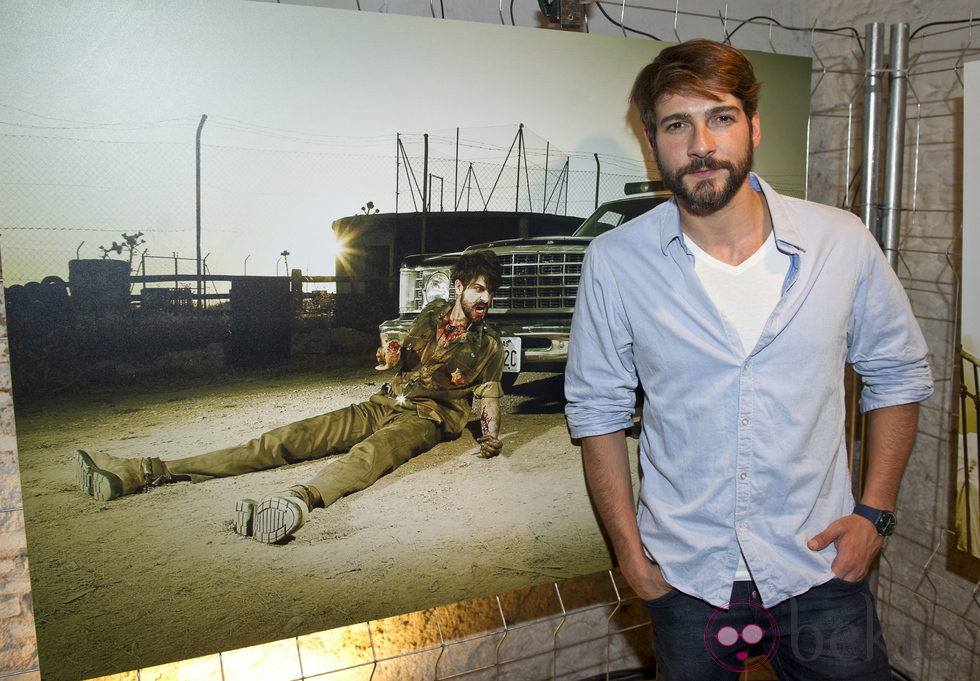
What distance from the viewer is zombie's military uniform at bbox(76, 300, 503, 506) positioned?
2.03 m

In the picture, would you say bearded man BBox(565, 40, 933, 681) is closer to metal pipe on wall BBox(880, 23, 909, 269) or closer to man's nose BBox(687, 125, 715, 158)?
man's nose BBox(687, 125, 715, 158)

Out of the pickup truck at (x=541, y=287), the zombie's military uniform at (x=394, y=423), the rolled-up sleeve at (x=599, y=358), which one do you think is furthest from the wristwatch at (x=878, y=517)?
the zombie's military uniform at (x=394, y=423)

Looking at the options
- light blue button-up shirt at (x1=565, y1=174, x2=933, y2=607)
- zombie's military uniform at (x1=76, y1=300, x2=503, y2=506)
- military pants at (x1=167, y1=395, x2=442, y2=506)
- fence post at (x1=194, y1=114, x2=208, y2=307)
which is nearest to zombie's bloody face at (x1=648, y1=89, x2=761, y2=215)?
light blue button-up shirt at (x1=565, y1=174, x2=933, y2=607)

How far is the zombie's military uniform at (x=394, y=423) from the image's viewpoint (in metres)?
2.03

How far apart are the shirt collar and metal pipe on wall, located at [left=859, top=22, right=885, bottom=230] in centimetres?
72

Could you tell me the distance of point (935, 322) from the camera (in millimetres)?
2520

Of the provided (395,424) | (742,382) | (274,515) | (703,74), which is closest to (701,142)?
(703,74)

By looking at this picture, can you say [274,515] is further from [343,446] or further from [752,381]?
[752,381]

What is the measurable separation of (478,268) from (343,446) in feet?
2.26

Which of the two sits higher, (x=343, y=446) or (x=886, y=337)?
(x=886, y=337)

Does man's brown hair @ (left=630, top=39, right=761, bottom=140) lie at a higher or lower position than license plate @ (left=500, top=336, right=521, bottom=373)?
higher

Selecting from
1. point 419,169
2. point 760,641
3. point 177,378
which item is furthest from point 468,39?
point 760,641

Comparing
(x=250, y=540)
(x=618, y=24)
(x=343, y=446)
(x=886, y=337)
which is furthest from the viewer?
(x=618, y=24)

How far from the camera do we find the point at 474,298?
2.21m
